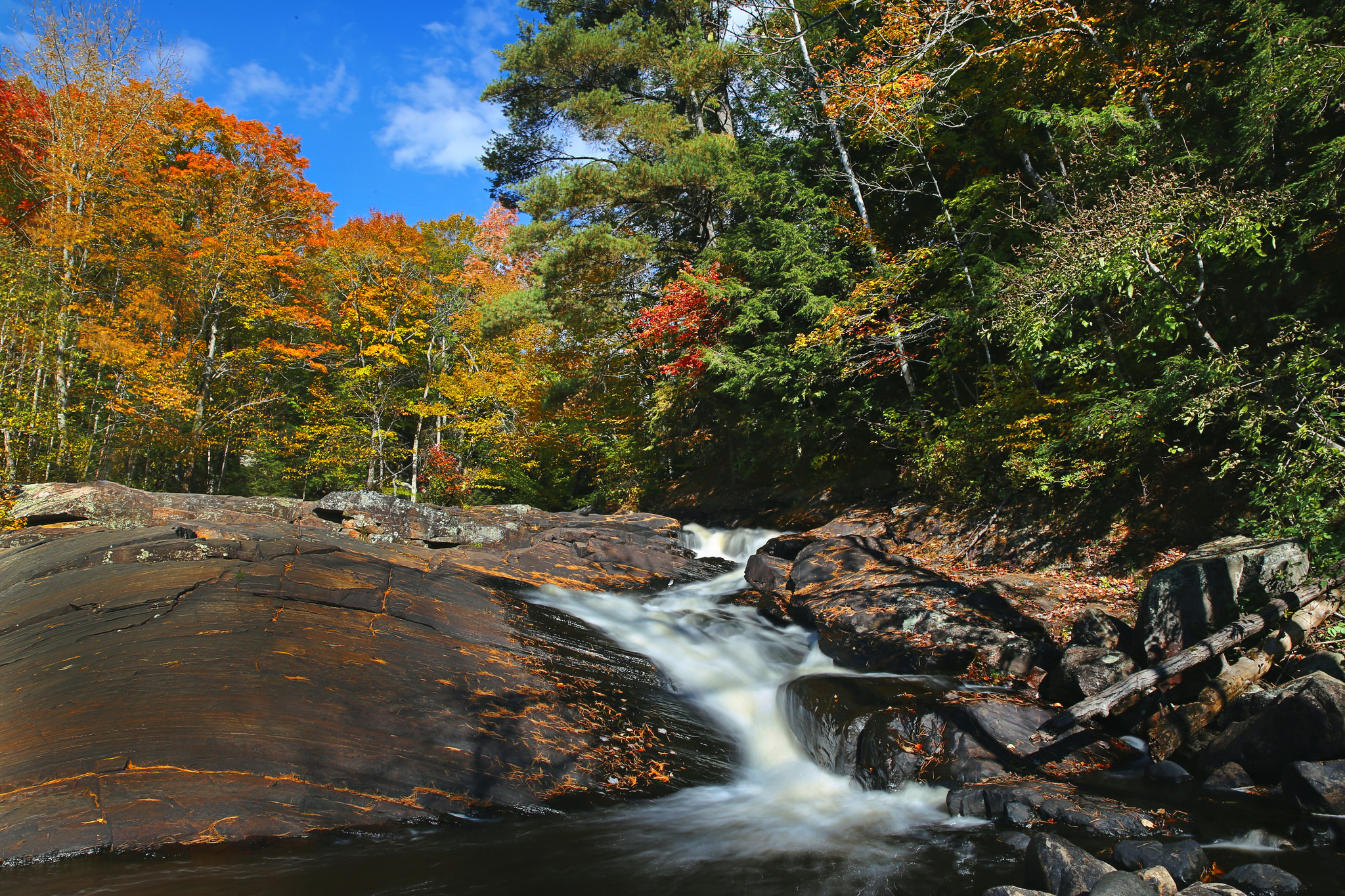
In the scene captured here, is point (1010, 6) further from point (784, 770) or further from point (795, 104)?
point (784, 770)

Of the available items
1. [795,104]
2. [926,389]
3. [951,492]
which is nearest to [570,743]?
[951,492]

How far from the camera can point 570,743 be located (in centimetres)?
523

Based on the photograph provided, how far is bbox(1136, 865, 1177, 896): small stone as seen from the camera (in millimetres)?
3139

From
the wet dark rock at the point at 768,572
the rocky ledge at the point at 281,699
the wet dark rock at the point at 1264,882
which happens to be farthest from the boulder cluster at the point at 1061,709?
the wet dark rock at the point at 768,572

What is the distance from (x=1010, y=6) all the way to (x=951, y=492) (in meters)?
7.61

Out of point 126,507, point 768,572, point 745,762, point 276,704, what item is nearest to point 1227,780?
point 745,762

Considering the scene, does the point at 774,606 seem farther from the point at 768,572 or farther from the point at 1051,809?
the point at 1051,809

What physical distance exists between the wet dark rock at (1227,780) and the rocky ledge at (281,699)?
3.71 m

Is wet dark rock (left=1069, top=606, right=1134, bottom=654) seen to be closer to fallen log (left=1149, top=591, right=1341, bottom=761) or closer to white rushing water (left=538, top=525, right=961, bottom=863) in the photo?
fallen log (left=1149, top=591, right=1341, bottom=761)

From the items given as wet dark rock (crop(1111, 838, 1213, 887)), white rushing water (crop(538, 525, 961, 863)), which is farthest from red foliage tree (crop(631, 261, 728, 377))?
wet dark rock (crop(1111, 838, 1213, 887))

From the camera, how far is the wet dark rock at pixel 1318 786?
397 centimetres

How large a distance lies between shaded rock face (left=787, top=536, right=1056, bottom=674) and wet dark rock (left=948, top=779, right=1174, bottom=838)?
2.03 m

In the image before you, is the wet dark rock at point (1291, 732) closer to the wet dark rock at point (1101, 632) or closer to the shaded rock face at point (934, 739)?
→ the shaded rock face at point (934, 739)

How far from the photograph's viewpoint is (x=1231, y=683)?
Result: 16.7ft
